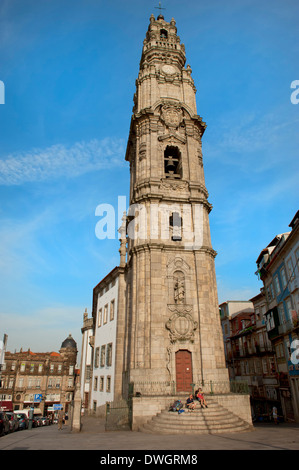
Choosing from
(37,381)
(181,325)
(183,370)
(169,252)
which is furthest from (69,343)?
(181,325)

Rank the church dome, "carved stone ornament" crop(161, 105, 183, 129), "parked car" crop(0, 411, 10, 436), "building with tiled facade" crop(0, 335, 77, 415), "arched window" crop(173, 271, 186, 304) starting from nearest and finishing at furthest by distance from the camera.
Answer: "parked car" crop(0, 411, 10, 436) → "arched window" crop(173, 271, 186, 304) → "carved stone ornament" crop(161, 105, 183, 129) → "building with tiled facade" crop(0, 335, 77, 415) → the church dome

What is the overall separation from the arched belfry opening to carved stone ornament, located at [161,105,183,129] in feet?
7.08

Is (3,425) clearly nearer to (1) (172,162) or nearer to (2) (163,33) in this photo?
(1) (172,162)

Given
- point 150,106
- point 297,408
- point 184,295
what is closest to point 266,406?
point 297,408

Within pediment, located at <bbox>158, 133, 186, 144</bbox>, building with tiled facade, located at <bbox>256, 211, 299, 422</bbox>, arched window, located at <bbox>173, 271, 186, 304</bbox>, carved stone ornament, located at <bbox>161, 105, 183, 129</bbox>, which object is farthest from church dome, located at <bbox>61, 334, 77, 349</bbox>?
carved stone ornament, located at <bbox>161, 105, 183, 129</bbox>

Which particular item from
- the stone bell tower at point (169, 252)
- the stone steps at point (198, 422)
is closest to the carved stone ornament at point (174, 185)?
the stone bell tower at point (169, 252)

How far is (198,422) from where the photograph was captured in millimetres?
15375

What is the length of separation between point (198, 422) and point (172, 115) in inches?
975

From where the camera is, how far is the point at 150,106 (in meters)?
28.8

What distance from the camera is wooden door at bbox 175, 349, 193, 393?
20469mm

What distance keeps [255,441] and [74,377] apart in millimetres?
59860

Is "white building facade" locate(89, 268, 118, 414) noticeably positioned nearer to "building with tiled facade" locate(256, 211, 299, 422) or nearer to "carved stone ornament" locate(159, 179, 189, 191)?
"carved stone ornament" locate(159, 179, 189, 191)

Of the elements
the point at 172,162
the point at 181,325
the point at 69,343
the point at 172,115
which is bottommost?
the point at 181,325
